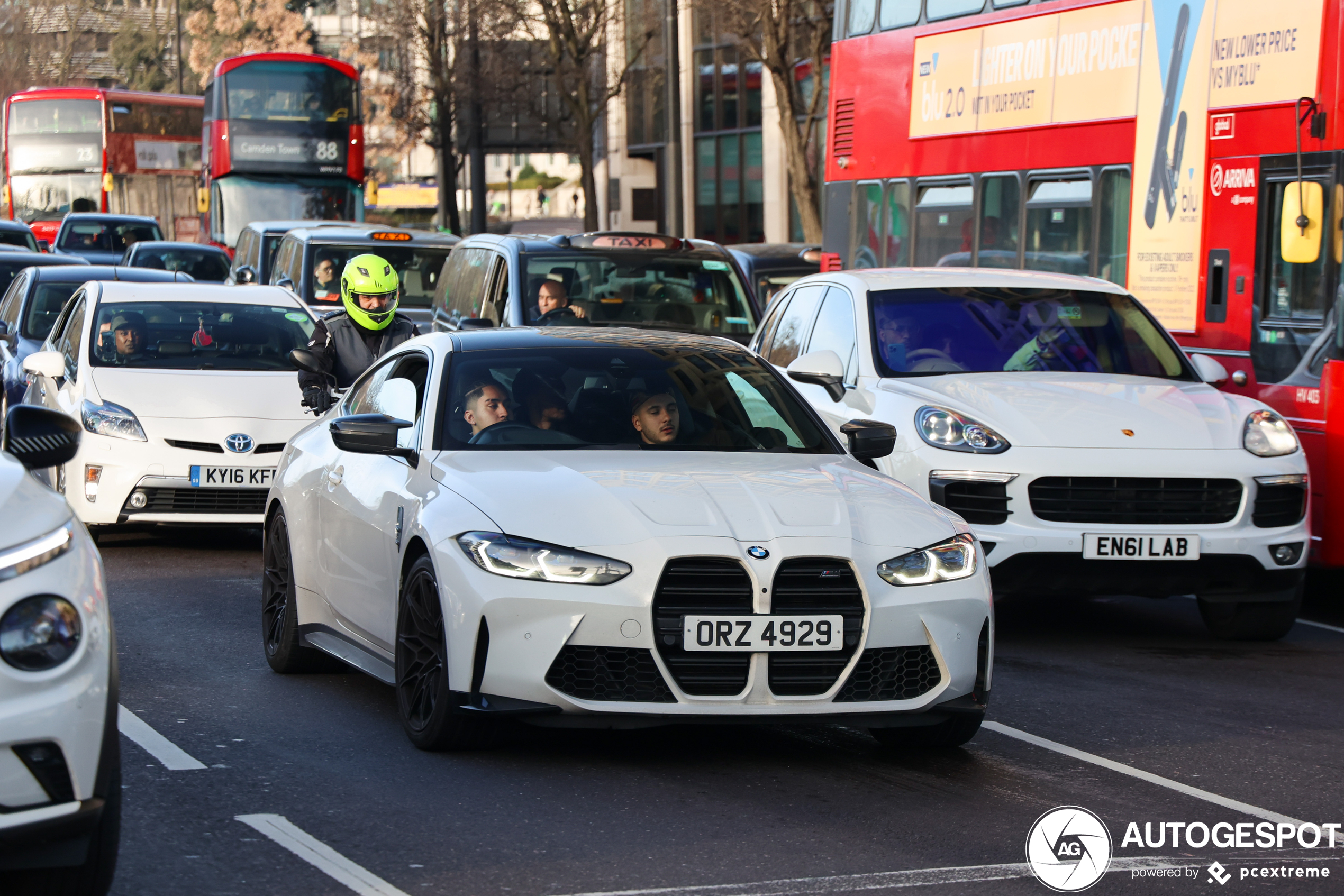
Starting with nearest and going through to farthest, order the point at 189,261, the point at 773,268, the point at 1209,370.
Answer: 1. the point at 1209,370
2. the point at 773,268
3. the point at 189,261

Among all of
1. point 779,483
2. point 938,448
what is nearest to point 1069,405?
point 938,448

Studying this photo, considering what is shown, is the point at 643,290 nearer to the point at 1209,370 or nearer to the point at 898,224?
the point at 898,224

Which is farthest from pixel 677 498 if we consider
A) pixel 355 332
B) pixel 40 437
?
pixel 355 332

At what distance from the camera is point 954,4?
572 inches

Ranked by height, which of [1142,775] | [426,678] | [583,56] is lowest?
[1142,775]

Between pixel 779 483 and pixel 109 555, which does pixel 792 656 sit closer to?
pixel 779 483

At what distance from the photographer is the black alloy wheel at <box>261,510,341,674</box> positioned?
786 cm

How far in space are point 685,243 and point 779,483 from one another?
8098 mm

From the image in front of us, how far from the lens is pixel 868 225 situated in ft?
52.5

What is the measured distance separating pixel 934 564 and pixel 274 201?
2861 cm

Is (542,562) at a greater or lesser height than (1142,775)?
greater

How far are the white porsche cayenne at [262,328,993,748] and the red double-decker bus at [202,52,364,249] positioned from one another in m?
27.1

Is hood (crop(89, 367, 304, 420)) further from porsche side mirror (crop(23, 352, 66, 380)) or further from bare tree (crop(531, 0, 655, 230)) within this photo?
bare tree (crop(531, 0, 655, 230))

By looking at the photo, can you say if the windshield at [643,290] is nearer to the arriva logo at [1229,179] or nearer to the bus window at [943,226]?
the bus window at [943,226]
